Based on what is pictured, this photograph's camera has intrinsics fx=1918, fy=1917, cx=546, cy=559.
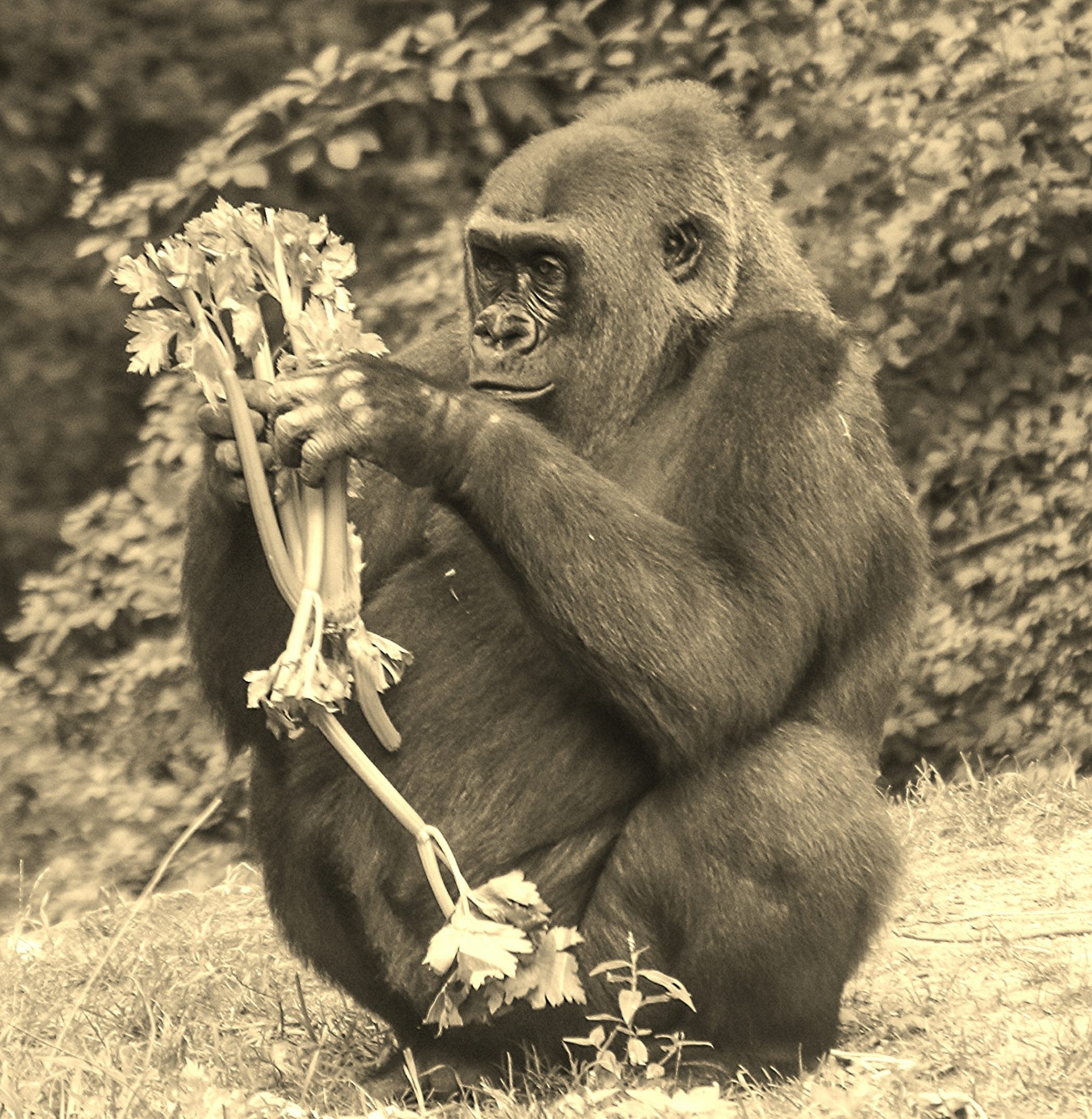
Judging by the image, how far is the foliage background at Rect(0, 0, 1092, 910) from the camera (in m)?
6.61

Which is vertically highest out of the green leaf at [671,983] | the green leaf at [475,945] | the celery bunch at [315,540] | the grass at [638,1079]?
the celery bunch at [315,540]

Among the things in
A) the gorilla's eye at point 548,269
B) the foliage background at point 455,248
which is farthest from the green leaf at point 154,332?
the foliage background at point 455,248

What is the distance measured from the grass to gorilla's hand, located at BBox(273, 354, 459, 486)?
1.05m

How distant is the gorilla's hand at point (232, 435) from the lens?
3314 mm

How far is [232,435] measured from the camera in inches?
133

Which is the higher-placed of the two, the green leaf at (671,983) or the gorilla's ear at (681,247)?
the gorilla's ear at (681,247)

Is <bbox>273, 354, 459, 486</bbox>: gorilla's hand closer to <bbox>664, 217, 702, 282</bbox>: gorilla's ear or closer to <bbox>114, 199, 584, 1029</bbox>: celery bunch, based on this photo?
<bbox>114, 199, 584, 1029</bbox>: celery bunch

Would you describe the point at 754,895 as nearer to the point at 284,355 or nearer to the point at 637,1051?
the point at 637,1051

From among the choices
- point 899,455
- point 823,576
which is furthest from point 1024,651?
point 823,576

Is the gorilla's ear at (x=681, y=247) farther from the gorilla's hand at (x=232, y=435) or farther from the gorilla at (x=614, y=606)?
the gorilla's hand at (x=232, y=435)

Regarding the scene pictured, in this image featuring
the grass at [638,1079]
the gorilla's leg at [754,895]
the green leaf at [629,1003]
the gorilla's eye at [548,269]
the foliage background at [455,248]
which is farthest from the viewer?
the foliage background at [455,248]

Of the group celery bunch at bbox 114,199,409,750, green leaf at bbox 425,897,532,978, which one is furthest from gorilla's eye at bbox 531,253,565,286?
green leaf at bbox 425,897,532,978

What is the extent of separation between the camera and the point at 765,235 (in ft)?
12.7

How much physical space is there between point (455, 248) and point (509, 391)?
3846 mm
